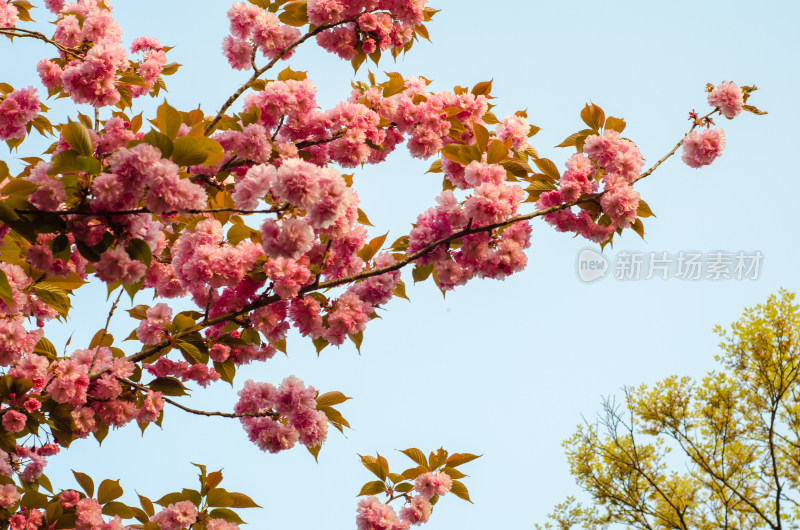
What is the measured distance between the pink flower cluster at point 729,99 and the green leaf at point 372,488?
2.71 metres

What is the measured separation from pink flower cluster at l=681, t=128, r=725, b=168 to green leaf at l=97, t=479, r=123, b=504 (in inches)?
133

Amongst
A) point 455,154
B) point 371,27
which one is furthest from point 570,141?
point 371,27

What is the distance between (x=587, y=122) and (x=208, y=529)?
2.58 metres

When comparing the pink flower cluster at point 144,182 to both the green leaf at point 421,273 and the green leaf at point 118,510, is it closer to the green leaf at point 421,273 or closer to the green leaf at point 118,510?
the green leaf at point 421,273

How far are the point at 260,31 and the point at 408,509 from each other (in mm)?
2635

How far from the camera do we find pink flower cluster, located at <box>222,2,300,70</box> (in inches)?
137

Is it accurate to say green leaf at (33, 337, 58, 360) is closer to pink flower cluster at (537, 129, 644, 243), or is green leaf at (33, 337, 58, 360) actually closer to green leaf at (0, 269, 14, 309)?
green leaf at (0, 269, 14, 309)

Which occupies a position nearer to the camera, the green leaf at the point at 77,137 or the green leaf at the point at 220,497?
the green leaf at the point at 77,137

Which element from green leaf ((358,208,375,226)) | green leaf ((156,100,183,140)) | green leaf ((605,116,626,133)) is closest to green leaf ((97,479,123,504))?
green leaf ((358,208,375,226))

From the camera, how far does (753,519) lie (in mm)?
10297

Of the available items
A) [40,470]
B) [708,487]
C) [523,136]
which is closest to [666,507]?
[708,487]

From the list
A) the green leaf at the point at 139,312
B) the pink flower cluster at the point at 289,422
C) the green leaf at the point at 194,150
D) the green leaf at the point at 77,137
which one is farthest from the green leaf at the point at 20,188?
the pink flower cluster at the point at 289,422

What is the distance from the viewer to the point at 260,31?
3465 mm

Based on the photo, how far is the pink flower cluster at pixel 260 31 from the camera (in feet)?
11.4
